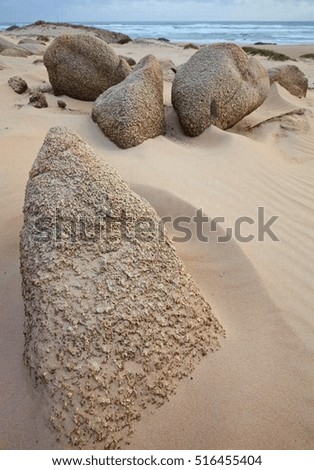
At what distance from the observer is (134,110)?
3863 mm

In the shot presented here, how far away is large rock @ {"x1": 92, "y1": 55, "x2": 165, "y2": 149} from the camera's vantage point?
12.5ft

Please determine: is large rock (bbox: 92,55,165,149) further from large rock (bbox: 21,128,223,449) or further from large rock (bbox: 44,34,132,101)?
large rock (bbox: 21,128,223,449)

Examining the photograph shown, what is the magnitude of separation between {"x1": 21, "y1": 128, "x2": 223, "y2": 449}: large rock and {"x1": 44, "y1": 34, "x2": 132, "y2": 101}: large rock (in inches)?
169

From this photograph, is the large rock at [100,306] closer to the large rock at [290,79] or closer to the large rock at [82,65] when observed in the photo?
the large rock at [82,65]

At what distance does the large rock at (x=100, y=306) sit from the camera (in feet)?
4.36

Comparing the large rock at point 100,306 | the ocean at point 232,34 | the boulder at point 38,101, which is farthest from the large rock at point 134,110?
the ocean at point 232,34

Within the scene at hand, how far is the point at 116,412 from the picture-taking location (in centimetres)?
133

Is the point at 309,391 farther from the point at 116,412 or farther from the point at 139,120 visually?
the point at 139,120

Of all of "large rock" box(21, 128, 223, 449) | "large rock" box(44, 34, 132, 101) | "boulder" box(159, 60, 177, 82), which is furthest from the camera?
"boulder" box(159, 60, 177, 82)

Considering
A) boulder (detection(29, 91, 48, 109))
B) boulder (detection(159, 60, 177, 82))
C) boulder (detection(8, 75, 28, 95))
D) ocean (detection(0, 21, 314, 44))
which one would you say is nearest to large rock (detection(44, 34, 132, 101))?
boulder (detection(8, 75, 28, 95))

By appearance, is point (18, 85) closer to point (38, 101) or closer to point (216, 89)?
point (38, 101)

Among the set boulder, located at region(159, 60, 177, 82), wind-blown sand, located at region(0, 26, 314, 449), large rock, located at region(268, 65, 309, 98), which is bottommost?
wind-blown sand, located at region(0, 26, 314, 449)
